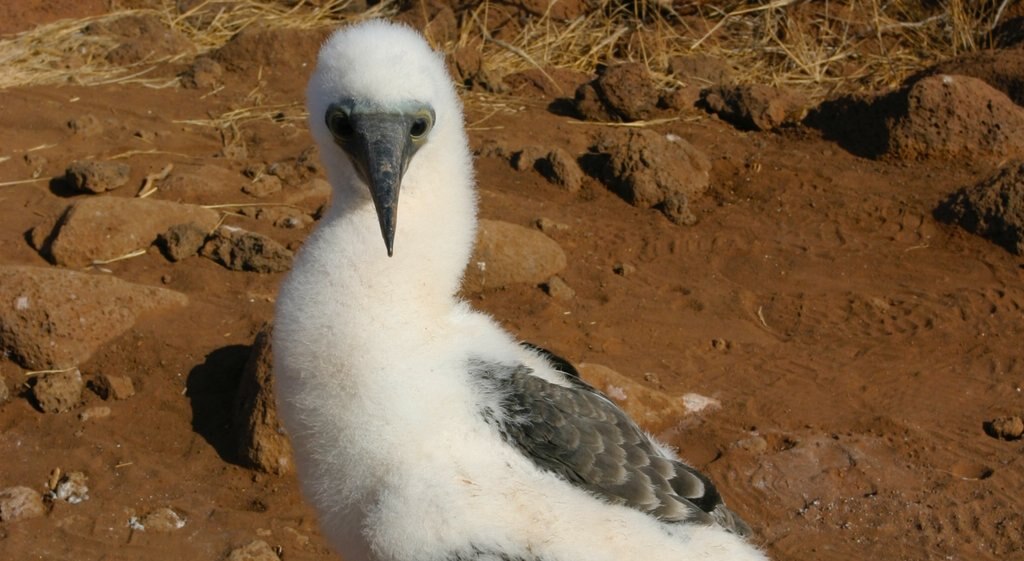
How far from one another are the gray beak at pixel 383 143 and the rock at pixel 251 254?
3.40 metres

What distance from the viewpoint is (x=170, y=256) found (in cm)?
648

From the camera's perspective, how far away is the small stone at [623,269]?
22.8ft

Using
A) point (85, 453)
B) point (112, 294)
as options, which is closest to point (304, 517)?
point (85, 453)

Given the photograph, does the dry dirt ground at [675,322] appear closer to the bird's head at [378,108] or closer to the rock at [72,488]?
the rock at [72,488]

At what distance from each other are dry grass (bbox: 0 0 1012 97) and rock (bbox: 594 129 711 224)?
1.87m

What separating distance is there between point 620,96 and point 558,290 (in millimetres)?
2901

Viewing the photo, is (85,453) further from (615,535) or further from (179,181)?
(615,535)

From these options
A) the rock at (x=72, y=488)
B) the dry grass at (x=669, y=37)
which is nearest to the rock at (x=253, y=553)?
the rock at (x=72, y=488)

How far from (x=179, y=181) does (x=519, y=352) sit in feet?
A: 14.9

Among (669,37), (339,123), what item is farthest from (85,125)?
(339,123)

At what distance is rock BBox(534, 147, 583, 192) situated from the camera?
793cm

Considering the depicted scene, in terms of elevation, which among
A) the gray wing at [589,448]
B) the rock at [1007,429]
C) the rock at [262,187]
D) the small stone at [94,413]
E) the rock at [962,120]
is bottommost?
the small stone at [94,413]

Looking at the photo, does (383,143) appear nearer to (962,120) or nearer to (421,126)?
(421,126)

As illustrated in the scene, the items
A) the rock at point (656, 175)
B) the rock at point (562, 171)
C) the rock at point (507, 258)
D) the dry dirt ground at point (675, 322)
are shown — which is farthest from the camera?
the rock at point (562, 171)
